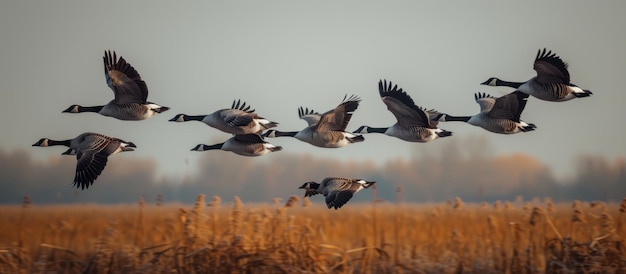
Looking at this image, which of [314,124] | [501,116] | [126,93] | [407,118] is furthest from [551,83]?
[126,93]

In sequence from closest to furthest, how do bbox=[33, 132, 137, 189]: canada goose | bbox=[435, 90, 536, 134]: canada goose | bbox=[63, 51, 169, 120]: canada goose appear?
1. bbox=[33, 132, 137, 189]: canada goose
2. bbox=[63, 51, 169, 120]: canada goose
3. bbox=[435, 90, 536, 134]: canada goose

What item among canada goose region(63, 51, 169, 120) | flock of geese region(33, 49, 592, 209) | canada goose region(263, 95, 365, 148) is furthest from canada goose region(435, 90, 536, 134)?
canada goose region(63, 51, 169, 120)

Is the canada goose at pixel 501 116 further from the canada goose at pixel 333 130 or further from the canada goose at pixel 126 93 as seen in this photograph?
the canada goose at pixel 126 93

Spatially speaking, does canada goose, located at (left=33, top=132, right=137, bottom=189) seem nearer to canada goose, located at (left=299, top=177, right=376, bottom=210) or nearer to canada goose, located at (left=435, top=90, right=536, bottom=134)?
canada goose, located at (left=299, top=177, right=376, bottom=210)

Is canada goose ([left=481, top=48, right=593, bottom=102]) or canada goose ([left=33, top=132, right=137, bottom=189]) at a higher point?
canada goose ([left=481, top=48, right=593, bottom=102])

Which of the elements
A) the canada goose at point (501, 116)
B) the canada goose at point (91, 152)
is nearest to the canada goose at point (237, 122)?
the canada goose at point (91, 152)

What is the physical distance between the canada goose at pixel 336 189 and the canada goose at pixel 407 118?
4.54 feet

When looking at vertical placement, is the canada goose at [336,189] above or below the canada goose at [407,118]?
below

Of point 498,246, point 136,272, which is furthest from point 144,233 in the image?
point 498,246

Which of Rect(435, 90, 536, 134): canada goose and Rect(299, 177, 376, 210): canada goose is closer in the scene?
Rect(299, 177, 376, 210): canada goose

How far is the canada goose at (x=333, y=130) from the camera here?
1145 centimetres

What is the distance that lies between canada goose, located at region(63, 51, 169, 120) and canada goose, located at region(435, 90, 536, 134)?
4.04 metres

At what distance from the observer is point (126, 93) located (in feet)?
38.4

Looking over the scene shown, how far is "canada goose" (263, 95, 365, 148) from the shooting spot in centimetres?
1145
